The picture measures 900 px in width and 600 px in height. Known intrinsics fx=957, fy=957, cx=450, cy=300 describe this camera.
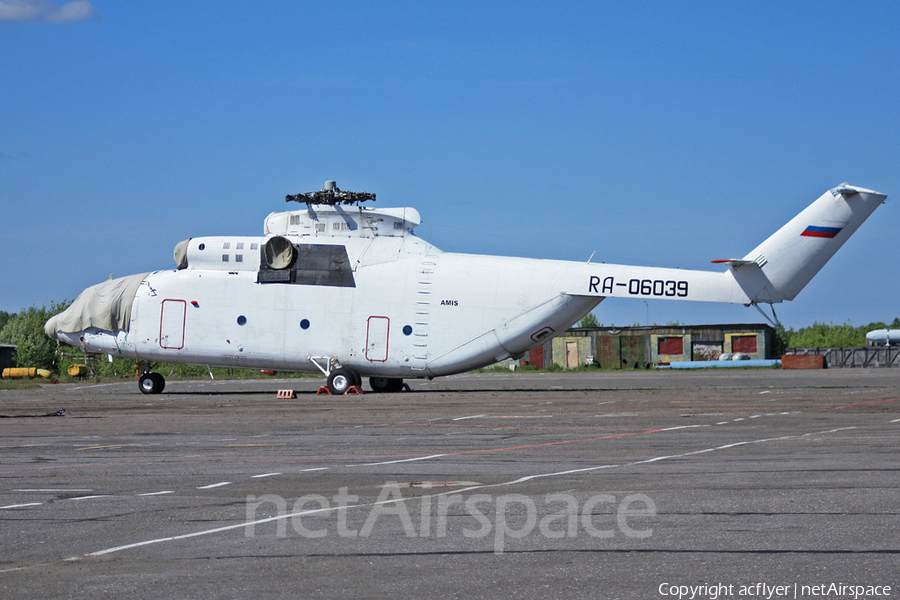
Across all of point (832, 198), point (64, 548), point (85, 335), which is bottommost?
point (64, 548)

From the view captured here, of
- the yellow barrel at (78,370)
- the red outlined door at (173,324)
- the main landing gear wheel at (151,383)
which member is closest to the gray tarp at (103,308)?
the red outlined door at (173,324)

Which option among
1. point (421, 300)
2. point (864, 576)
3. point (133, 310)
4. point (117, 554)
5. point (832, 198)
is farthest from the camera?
point (133, 310)

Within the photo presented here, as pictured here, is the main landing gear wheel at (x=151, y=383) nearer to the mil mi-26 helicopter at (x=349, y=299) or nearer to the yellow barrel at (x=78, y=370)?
the mil mi-26 helicopter at (x=349, y=299)

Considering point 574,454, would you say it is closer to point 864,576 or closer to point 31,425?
point 864,576

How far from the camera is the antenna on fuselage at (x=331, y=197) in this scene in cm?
3500

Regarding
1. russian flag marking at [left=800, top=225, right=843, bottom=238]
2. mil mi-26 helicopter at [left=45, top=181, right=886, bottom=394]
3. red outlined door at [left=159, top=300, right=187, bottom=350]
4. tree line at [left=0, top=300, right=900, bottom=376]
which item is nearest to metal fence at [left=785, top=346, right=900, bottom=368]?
tree line at [left=0, top=300, right=900, bottom=376]

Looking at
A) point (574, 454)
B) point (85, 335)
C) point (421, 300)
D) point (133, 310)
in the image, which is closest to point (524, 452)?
point (574, 454)

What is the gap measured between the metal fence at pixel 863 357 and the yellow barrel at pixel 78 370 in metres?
56.1

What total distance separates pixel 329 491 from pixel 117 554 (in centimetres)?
361

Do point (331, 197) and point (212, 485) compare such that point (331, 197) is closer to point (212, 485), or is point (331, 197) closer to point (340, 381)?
point (340, 381)

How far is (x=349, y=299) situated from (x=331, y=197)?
3854 mm

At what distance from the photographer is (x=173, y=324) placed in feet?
117

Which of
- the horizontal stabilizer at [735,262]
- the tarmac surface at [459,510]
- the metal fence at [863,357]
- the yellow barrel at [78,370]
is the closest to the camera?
the tarmac surface at [459,510]

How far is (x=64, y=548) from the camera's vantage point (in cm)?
845
